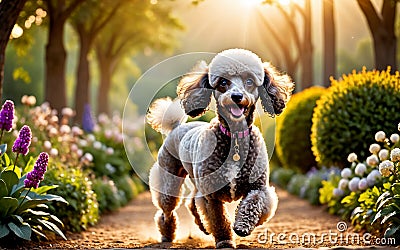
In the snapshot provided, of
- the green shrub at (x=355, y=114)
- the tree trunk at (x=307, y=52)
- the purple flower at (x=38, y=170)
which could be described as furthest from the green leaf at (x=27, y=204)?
the tree trunk at (x=307, y=52)

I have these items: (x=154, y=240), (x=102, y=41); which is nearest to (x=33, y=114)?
(x=154, y=240)

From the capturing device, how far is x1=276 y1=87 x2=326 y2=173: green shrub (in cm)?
1262

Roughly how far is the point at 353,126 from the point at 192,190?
10.3 feet

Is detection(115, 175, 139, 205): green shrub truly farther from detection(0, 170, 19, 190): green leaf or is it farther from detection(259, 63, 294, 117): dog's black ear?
detection(259, 63, 294, 117): dog's black ear

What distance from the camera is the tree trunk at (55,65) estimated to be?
14008 mm

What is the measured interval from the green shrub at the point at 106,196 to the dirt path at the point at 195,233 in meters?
0.17

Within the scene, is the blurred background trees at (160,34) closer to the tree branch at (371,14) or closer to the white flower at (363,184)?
the tree branch at (371,14)

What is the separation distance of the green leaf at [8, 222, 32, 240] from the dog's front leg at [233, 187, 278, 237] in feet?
5.72

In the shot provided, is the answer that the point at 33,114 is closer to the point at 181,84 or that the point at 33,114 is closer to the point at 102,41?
the point at 181,84

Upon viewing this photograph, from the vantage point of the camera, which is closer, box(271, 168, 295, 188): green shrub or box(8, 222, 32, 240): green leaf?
box(8, 222, 32, 240): green leaf

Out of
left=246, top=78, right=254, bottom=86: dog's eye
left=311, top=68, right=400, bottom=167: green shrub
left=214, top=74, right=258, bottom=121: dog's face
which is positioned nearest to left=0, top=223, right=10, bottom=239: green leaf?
left=214, top=74, right=258, bottom=121: dog's face

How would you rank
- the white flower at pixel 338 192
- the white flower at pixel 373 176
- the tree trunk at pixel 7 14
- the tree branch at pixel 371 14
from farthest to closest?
the tree branch at pixel 371 14
the white flower at pixel 338 192
the tree trunk at pixel 7 14
the white flower at pixel 373 176

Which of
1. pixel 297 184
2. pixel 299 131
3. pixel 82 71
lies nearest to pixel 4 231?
pixel 299 131

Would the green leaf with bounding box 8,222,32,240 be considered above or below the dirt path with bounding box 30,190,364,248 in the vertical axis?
above
